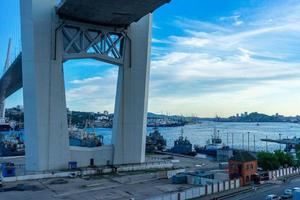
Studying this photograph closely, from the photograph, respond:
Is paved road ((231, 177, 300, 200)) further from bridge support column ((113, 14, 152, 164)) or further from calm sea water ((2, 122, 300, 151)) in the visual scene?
calm sea water ((2, 122, 300, 151))

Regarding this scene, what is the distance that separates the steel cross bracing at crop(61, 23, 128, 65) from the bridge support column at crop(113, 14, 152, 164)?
57cm

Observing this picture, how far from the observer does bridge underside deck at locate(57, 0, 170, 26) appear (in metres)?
19.9

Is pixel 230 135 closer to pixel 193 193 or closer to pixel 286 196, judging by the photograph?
pixel 286 196

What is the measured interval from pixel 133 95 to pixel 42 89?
5.73 metres

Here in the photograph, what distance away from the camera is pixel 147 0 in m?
19.8

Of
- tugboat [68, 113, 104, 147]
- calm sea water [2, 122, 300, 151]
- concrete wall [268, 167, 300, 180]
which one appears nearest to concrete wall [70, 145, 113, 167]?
concrete wall [268, 167, 300, 180]

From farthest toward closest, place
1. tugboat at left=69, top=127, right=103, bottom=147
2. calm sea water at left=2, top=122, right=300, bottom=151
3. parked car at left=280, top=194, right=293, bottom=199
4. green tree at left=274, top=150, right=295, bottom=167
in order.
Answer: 1. calm sea water at left=2, top=122, right=300, bottom=151
2. tugboat at left=69, top=127, right=103, bottom=147
3. green tree at left=274, top=150, right=295, bottom=167
4. parked car at left=280, top=194, right=293, bottom=199

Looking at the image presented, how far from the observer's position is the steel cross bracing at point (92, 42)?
22.8 meters

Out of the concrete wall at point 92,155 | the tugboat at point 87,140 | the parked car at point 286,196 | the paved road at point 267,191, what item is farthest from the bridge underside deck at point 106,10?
the tugboat at point 87,140

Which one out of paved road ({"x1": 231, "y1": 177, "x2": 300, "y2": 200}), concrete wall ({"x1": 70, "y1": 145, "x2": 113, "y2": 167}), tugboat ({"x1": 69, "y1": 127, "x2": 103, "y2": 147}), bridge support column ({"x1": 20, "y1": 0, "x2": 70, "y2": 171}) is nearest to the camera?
paved road ({"x1": 231, "y1": 177, "x2": 300, "y2": 200})

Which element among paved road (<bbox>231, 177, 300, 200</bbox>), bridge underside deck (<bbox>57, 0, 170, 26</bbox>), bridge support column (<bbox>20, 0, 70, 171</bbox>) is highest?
bridge underside deck (<bbox>57, 0, 170, 26</bbox>)

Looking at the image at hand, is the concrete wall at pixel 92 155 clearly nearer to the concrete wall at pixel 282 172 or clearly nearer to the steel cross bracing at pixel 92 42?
the steel cross bracing at pixel 92 42

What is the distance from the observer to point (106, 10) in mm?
21016

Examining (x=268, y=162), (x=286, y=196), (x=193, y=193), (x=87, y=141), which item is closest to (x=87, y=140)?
(x=87, y=141)
